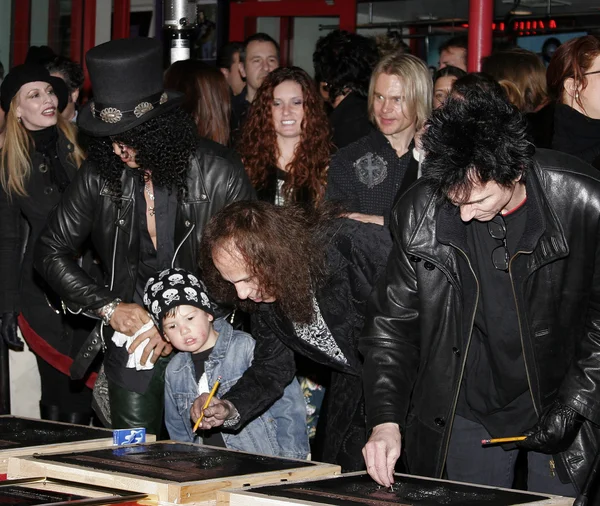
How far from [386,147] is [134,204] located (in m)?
1.15

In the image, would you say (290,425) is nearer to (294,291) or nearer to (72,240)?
(294,291)

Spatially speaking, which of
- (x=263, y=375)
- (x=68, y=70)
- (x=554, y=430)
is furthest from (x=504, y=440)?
(x=68, y=70)

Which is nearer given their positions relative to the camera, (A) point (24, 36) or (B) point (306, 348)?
(B) point (306, 348)

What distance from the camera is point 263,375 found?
3.72m

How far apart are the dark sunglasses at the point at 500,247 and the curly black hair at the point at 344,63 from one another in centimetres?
244

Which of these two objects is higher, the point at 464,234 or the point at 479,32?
the point at 479,32

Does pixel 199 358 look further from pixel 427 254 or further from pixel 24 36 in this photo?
pixel 24 36

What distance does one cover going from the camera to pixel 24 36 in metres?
8.35

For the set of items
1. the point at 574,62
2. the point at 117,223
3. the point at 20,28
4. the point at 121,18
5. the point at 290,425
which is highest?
the point at 121,18

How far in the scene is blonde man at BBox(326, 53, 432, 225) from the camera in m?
4.42

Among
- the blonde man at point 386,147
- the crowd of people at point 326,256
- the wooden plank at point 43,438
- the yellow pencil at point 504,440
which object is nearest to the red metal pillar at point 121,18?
the crowd of people at point 326,256

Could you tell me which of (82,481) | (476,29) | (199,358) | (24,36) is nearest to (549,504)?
(82,481)

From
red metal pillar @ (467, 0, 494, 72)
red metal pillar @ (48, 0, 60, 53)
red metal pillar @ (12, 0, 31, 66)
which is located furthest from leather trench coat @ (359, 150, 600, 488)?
red metal pillar @ (48, 0, 60, 53)

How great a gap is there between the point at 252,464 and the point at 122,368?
119 centimetres
